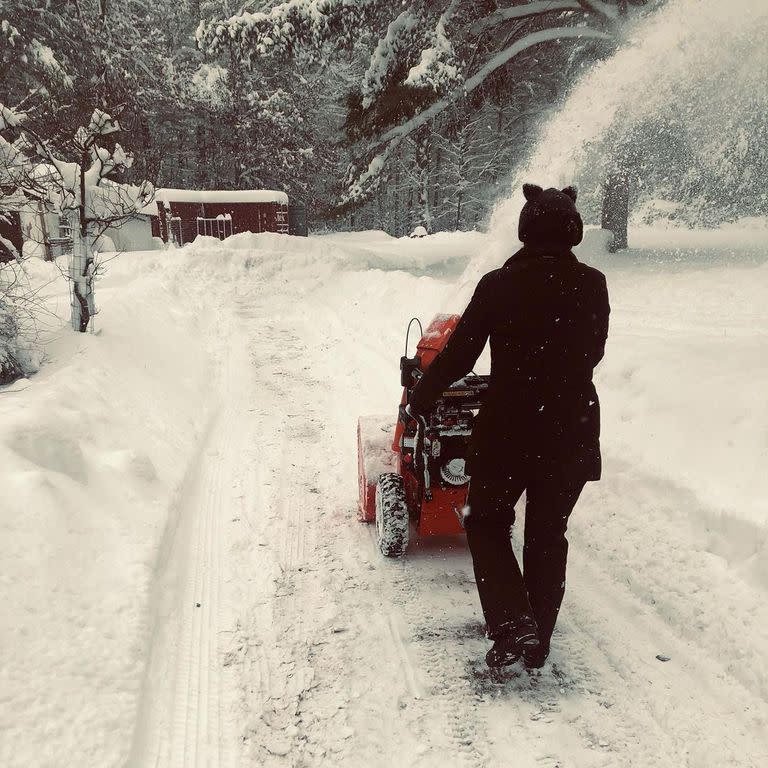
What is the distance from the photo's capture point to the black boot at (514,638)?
2.35m

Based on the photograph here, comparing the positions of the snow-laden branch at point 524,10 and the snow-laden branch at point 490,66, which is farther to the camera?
the snow-laden branch at point 524,10

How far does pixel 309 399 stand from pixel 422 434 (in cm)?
354

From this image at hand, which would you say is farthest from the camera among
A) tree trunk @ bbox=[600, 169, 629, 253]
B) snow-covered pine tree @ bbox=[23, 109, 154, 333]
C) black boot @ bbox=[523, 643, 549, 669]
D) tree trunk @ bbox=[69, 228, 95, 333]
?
tree trunk @ bbox=[600, 169, 629, 253]

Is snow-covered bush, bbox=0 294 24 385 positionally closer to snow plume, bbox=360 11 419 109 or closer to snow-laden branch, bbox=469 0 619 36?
snow plume, bbox=360 11 419 109

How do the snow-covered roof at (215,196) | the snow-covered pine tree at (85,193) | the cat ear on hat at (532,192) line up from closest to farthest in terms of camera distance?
the cat ear on hat at (532,192), the snow-covered pine tree at (85,193), the snow-covered roof at (215,196)

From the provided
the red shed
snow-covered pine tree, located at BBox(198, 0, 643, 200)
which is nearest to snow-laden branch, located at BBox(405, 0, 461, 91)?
snow-covered pine tree, located at BBox(198, 0, 643, 200)

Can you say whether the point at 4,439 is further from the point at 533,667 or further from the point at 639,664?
the point at 639,664

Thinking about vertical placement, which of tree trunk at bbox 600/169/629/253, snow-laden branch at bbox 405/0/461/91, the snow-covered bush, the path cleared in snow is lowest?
the path cleared in snow

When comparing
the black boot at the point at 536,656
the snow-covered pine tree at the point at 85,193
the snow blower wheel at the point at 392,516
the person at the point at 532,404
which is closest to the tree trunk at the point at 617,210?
the snow-covered pine tree at the point at 85,193

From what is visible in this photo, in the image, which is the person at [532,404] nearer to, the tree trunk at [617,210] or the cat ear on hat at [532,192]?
the cat ear on hat at [532,192]

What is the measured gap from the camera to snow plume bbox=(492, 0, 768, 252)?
8539 millimetres

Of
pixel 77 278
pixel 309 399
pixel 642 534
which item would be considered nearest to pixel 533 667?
pixel 642 534

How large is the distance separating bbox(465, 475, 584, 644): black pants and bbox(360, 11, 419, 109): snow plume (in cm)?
1142

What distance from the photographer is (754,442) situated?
11.0 ft
